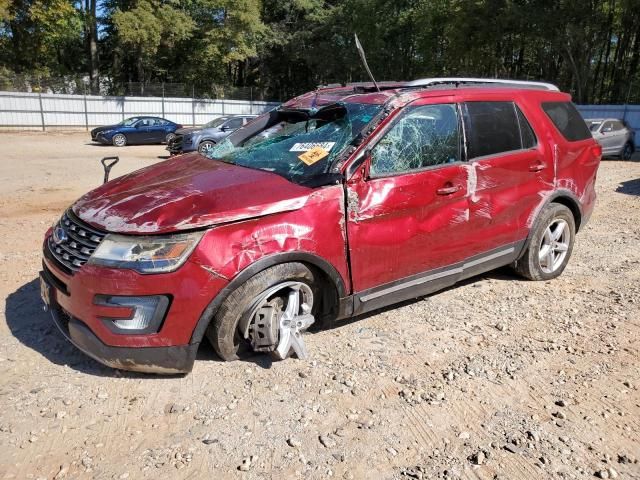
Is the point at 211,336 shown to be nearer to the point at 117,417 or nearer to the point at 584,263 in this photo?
the point at 117,417

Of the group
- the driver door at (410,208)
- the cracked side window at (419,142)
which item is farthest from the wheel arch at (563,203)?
the cracked side window at (419,142)

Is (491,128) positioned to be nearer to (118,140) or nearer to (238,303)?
(238,303)

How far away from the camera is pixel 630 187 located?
10.8 metres

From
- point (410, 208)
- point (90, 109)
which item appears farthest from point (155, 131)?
point (410, 208)

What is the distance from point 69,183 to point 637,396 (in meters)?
10.2

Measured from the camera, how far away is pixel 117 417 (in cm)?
284

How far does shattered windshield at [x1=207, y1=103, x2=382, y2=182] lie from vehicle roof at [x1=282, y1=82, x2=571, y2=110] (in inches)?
4.4

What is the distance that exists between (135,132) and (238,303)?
21329mm

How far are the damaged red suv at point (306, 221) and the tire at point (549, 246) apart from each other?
0.02 metres

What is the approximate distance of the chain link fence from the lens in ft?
88.3

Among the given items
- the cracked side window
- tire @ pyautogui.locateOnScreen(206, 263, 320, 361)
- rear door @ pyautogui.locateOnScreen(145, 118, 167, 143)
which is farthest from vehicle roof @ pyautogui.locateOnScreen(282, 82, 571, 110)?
rear door @ pyautogui.locateOnScreen(145, 118, 167, 143)

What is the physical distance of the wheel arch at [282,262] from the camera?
2.98 metres

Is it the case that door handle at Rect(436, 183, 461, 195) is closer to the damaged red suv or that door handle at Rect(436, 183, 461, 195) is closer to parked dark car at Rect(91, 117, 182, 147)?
the damaged red suv

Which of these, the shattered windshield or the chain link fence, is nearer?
the shattered windshield
